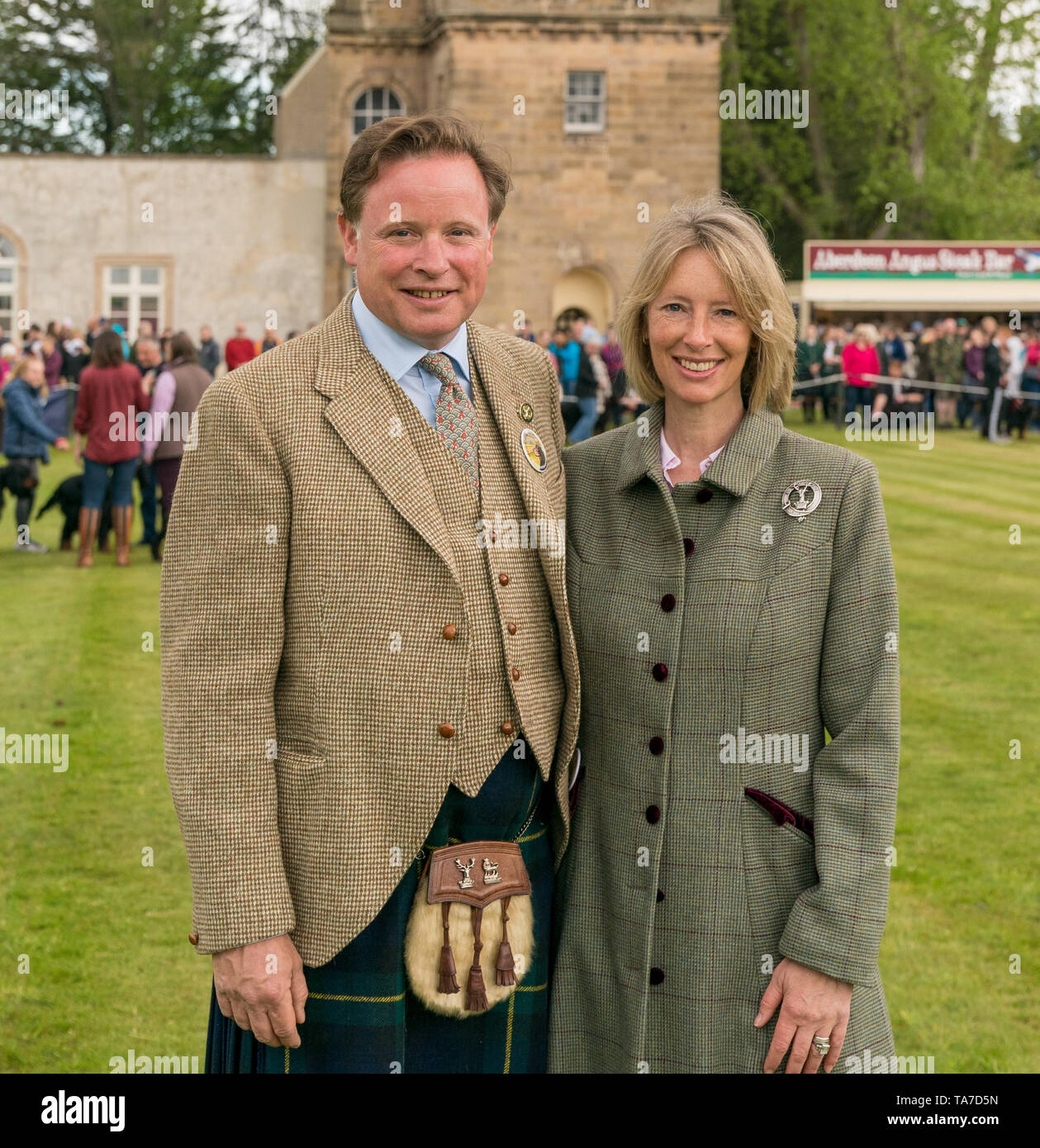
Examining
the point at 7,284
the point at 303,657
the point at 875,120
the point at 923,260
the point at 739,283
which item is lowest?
the point at 303,657

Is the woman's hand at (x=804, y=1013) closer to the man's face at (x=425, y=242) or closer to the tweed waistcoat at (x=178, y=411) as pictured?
the man's face at (x=425, y=242)

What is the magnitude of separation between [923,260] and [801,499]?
111ft

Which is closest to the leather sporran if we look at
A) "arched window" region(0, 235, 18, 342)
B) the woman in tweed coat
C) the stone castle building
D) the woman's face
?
the woman in tweed coat

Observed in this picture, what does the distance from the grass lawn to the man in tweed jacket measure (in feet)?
7.43

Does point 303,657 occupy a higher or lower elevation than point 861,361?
lower

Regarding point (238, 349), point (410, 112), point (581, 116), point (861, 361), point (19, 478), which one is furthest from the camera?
point (410, 112)

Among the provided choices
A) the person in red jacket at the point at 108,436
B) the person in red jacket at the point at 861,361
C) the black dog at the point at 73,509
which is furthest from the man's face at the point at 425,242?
the person in red jacket at the point at 861,361

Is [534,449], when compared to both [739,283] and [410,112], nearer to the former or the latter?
[739,283]

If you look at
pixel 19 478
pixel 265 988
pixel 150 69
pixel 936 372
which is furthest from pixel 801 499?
pixel 150 69

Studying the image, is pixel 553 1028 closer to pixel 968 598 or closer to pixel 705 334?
pixel 705 334

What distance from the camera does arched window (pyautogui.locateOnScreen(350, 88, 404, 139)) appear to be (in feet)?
121

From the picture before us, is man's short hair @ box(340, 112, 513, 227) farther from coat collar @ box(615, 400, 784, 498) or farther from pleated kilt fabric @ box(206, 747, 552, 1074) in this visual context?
pleated kilt fabric @ box(206, 747, 552, 1074)

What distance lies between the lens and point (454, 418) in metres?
3.30

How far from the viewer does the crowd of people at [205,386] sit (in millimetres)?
14125
